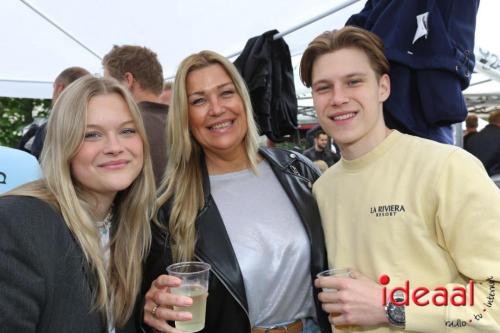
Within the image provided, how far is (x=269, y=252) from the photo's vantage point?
188cm

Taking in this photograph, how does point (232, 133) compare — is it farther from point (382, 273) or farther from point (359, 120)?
point (382, 273)

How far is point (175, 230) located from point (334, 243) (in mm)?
687

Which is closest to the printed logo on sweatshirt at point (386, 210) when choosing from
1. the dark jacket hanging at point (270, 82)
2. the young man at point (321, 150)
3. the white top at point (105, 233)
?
the white top at point (105, 233)

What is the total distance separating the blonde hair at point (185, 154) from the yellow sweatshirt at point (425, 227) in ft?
2.11

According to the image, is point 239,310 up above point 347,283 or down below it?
below

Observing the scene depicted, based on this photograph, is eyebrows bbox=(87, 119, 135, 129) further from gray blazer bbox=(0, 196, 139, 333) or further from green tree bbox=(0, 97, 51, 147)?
green tree bbox=(0, 97, 51, 147)

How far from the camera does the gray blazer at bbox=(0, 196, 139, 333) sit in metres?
1.24

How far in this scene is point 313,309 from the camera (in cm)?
191

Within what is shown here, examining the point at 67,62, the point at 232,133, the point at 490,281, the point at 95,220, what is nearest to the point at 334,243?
the point at 490,281

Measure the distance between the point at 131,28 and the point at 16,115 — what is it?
13.9m

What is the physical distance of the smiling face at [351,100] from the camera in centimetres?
174

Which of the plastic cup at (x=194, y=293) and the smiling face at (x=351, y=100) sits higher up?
the smiling face at (x=351, y=100)

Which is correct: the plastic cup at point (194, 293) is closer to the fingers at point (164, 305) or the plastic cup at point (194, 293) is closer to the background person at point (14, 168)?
the fingers at point (164, 305)

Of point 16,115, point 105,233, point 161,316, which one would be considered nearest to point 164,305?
point 161,316
